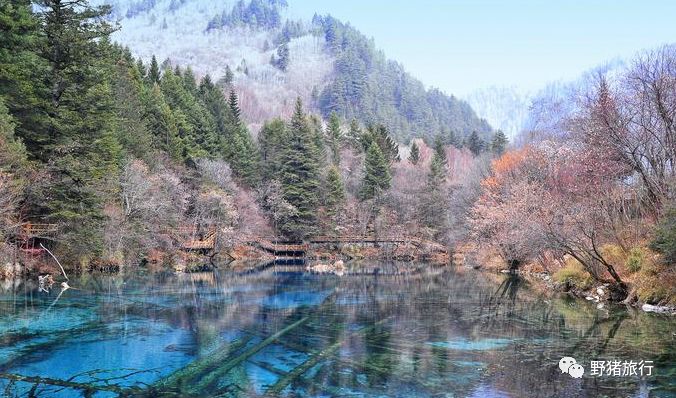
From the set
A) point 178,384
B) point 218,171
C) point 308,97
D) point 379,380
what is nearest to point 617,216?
point 379,380

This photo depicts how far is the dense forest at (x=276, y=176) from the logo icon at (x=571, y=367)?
264 inches

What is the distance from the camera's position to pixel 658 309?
56.9 ft

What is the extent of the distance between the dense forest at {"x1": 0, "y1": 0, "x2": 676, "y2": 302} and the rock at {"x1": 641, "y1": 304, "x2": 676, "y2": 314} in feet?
1.44

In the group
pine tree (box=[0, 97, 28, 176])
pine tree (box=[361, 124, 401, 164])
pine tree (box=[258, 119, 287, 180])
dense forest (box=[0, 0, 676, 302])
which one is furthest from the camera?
pine tree (box=[361, 124, 401, 164])

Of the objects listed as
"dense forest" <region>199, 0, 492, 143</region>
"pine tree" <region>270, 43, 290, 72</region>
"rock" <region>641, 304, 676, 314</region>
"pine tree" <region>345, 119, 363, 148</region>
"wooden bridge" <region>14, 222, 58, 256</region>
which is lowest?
"rock" <region>641, 304, 676, 314</region>

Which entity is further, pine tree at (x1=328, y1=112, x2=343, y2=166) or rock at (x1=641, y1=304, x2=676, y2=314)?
pine tree at (x1=328, y1=112, x2=343, y2=166)

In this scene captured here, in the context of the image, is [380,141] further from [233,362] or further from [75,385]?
[75,385]

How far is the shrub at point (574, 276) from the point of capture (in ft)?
76.9

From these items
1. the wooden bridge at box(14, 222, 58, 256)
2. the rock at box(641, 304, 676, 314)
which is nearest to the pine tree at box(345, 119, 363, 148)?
the wooden bridge at box(14, 222, 58, 256)

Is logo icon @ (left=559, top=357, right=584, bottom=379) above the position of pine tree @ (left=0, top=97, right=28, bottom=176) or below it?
below

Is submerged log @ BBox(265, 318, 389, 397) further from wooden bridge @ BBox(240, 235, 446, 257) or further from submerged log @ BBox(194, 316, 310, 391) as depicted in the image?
wooden bridge @ BBox(240, 235, 446, 257)

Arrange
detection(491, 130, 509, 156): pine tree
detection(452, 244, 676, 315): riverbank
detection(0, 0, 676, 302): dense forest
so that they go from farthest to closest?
detection(491, 130, 509, 156): pine tree → detection(0, 0, 676, 302): dense forest → detection(452, 244, 676, 315): riverbank

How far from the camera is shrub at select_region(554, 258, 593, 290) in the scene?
23.4 meters

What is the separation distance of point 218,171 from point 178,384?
41.1 m
